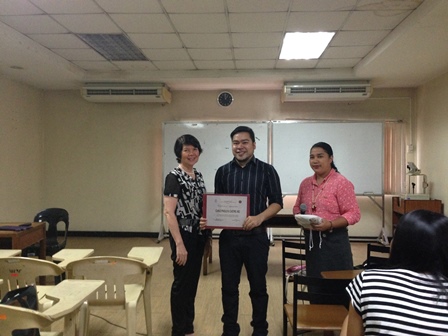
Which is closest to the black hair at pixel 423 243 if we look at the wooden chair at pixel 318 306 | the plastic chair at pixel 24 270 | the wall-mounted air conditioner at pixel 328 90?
the wooden chair at pixel 318 306

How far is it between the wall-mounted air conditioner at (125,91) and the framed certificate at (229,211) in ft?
11.8

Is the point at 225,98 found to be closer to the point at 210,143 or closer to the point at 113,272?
the point at 210,143

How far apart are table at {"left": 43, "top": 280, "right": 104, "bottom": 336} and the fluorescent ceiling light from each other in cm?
316

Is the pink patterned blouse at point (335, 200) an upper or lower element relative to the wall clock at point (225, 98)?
lower

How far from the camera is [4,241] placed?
2.96 m

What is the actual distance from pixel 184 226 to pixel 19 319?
3.41ft

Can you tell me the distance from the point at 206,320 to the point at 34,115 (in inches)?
187

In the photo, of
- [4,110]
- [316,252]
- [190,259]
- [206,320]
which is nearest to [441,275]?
[316,252]

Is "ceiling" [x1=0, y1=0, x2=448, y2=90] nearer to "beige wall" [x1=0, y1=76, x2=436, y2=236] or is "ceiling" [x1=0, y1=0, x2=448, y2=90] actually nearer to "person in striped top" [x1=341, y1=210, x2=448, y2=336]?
"beige wall" [x1=0, y1=76, x2=436, y2=236]

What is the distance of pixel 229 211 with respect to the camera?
6.64 ft

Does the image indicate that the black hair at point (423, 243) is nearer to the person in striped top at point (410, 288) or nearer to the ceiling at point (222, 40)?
the person in striped top at point (410, 288)

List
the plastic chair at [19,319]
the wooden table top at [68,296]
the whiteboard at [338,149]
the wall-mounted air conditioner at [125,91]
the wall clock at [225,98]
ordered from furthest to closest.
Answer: the wall clock at [225,98] → the whiteboard at [338,149] → the wall-mounted air conditioner at [125,91] → the wooden table top at [68,296] → the plastic chair at [19,319]

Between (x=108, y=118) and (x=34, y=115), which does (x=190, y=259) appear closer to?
(x=108, y=118)

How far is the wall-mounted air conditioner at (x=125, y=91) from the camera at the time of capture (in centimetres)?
521
